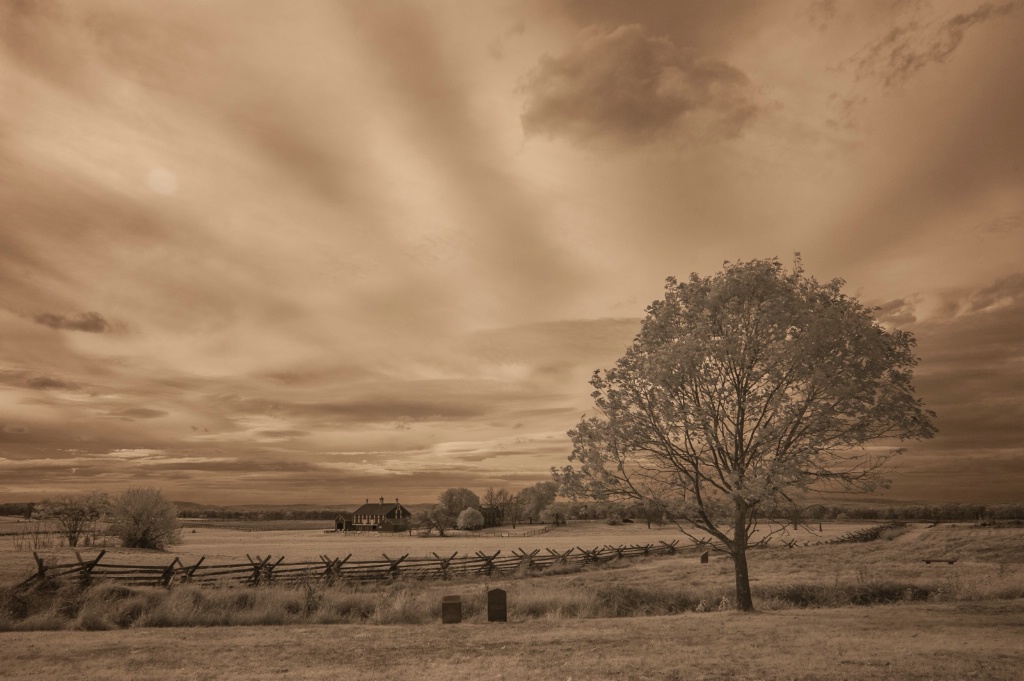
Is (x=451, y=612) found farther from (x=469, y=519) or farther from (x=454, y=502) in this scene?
(x=454, y=502)

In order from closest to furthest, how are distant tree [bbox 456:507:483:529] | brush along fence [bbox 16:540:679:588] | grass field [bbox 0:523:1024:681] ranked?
grass field [bbox 0:523:1024:681]
brush along fence [bbox 16:540:679:588]
distant tree [bbox 456:507:483:529]

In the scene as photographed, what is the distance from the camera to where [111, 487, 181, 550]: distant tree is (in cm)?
4994

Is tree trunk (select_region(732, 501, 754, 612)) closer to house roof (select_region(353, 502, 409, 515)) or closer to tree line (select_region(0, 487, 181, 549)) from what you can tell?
tree line (select_region(0, 487, 181, 549))

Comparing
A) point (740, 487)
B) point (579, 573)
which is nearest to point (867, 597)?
point (740, 487)

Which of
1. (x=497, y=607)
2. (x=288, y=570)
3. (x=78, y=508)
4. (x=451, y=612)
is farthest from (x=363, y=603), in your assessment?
(x=78, y=508)

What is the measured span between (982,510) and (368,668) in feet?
711

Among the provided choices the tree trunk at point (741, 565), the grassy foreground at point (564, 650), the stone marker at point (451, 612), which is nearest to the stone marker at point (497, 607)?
the stone marker at point (451, 612)

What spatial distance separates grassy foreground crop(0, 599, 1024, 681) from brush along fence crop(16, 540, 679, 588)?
861 centimetres

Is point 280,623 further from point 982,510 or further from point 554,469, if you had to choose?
point 982,510

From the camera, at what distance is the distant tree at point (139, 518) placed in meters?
49.9

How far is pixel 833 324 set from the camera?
16359 millimetres

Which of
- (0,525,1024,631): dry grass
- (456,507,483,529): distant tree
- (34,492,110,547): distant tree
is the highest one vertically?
(34,492,110,547): distant tree

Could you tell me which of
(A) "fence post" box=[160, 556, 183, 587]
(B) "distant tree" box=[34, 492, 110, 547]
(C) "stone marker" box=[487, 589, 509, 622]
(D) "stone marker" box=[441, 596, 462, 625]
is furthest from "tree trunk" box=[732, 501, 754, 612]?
(B) "distant tree" box=[34, 492, 110, 547]

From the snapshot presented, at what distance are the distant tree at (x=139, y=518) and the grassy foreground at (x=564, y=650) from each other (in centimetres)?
3937
